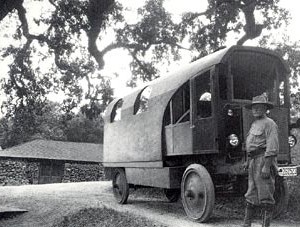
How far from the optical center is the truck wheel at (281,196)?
7849 mm

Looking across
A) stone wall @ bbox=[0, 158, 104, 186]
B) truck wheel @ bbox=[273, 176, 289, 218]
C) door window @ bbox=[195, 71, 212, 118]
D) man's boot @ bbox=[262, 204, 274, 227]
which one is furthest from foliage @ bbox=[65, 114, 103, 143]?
man's boot @ bbox=[262, 204, 274, 227]

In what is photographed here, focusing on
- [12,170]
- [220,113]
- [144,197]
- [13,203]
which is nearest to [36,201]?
[13,203]

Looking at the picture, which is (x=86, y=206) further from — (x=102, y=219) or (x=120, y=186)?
(x=120, y=186)

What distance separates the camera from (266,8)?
16.6 m

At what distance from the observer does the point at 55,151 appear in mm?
41312

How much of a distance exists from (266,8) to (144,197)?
9.06 meters

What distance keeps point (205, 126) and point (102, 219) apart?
2.60m

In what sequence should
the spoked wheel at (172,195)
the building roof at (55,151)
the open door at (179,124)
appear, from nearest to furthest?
the open door at (179,124)
the spoked wheel at (172,195)
the building roof at (55,151)

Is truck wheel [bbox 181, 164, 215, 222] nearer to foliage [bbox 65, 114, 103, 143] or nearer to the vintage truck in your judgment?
the vintage truck

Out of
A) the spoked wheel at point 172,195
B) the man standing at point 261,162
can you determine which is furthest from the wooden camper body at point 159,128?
the spoked wheel at point 172,195

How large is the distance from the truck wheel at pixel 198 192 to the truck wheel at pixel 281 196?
4.86ft

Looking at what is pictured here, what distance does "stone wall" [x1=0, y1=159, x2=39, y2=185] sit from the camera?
119ft

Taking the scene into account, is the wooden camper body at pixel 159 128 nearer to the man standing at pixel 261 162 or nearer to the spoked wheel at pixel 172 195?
the man standing at pixel 261 162

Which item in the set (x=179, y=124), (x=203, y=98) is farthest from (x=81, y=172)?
(x=179, y=124)
